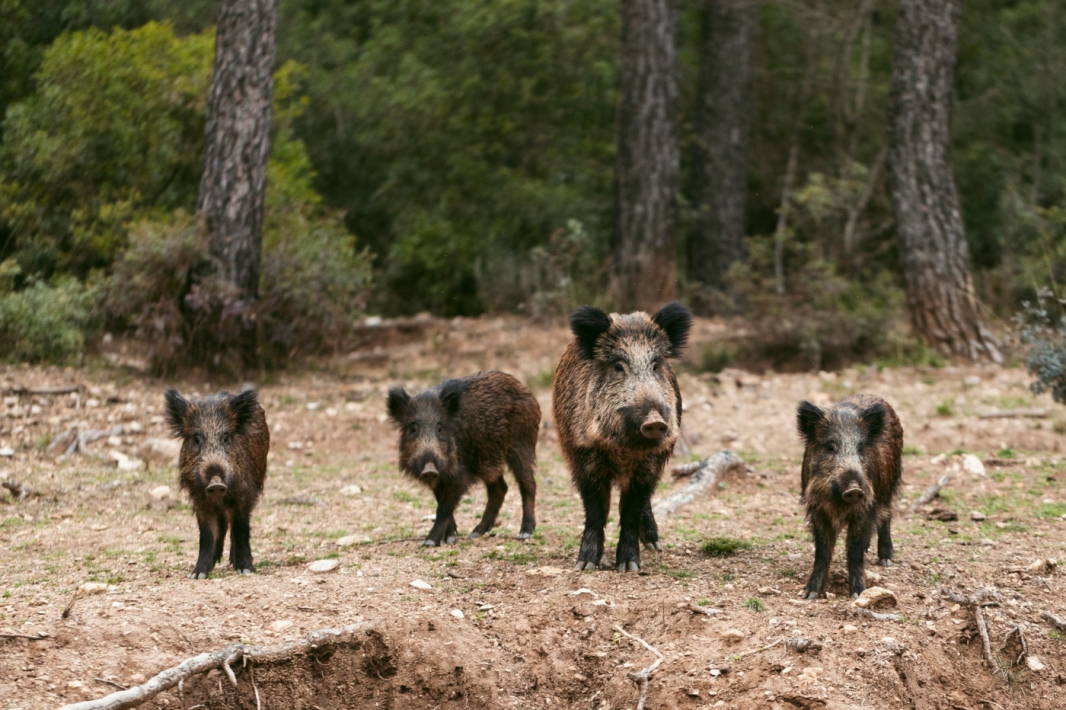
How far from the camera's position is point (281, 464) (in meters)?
10.7

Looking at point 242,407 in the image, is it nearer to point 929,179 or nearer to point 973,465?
point 973,465

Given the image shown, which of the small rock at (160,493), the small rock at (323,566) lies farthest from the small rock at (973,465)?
the small rock at (160,493)

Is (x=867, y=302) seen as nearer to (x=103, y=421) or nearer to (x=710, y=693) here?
(x=103, y=421)

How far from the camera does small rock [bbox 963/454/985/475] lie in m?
9.47

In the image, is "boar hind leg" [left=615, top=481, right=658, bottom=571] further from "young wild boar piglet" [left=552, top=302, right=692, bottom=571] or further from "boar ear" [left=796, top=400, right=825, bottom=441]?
"boar ear" [left=796, top=400, right=825, bottom=441]

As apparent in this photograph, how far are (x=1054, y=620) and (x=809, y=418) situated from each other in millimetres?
1571

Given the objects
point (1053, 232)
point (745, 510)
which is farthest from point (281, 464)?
point (1053, 232)

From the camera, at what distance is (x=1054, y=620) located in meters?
5.85

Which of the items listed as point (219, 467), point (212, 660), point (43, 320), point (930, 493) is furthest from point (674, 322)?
point (43, 320)

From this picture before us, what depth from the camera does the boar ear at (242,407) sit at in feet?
22.4

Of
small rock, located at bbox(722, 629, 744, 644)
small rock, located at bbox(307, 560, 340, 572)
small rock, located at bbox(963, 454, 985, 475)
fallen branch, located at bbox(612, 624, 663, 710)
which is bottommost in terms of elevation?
fallen branch, located at bbox(612, 624, 663, 710)

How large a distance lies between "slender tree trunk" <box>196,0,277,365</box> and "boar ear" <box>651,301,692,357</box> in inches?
268

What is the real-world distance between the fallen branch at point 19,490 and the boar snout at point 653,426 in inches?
200

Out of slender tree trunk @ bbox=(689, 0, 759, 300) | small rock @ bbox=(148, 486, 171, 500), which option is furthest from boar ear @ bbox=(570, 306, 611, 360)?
slender tree trunk @ bbox=(689, 0, 759, 300)
